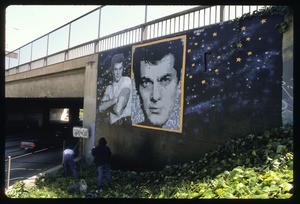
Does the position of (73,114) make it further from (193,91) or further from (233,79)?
(233,79)

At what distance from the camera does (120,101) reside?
9.59 m

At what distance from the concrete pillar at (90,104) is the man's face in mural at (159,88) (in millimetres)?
3029

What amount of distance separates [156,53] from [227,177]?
189 inches

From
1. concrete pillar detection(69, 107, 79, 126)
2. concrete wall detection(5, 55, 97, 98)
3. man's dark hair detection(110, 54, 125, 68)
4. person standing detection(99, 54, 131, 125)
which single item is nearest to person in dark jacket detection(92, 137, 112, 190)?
person standing detection(99, 54, 131, 125)

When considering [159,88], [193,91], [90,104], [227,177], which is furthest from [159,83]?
[90,104]

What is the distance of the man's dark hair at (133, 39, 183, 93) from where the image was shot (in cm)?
755

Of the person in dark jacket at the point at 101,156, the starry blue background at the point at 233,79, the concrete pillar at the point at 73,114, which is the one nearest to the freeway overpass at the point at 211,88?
the starry blue background at the point at 233,79

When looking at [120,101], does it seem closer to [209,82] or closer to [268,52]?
[209,82]

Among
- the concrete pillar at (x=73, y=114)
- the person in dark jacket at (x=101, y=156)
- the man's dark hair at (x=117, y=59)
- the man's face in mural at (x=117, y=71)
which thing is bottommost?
the person in dark jacket at (x=101, y=156)

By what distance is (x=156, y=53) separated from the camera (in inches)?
325

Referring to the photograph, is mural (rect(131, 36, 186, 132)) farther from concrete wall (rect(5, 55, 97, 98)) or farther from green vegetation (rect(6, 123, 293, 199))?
concrete wall (rect(5, 55, 97, 98))

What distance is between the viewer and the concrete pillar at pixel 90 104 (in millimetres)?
10789

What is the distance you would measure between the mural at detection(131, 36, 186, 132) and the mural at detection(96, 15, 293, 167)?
0.10ft

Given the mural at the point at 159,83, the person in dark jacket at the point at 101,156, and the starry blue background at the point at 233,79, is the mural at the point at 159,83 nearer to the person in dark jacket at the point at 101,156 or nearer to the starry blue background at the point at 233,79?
the starry blue background at the point at 233,79
